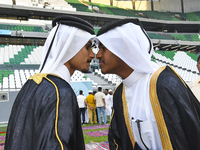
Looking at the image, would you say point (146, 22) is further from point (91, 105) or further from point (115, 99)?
point (115, 99)

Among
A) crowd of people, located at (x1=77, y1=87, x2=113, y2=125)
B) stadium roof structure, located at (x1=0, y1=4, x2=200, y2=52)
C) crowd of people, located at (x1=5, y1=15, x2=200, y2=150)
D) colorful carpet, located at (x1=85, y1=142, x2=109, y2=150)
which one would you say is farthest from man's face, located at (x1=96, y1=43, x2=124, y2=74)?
stadium roof structure, located at (x1=0, y1=4, x2=200, y2=52)

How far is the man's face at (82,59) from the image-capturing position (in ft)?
6.33

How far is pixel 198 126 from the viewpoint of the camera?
1.45m

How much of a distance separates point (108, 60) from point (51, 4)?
93.0 feet

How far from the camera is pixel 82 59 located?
198 cm

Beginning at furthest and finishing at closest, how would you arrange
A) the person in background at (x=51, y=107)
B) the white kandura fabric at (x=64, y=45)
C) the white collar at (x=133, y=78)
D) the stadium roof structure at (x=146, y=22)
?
the stadium roof structure at (x=146, y=22) < the white collar at (x=133, y=78) < the white kandura fabric at (x=64, y=45) < the person in background at (x=51, y=107)

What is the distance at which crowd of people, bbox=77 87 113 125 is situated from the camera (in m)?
9.00

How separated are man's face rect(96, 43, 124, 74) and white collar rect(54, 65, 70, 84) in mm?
368

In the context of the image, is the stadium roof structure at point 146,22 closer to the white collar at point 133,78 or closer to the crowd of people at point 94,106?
the crowd of people at point 94,106

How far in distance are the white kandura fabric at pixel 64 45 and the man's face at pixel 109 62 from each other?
195mm

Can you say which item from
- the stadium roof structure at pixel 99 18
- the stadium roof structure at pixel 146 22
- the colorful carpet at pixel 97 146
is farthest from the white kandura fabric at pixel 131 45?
the stadium roof structure at pixel 99 18

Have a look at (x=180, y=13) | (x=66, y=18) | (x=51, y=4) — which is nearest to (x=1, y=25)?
(x=51, y=4)

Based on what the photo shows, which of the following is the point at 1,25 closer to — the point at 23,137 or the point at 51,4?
the point at 51,4

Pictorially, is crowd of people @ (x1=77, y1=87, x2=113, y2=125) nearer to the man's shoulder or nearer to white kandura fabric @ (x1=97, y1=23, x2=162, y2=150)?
white kandura fabric @ (x1=97, y1=23, x2=162, y2=150)
